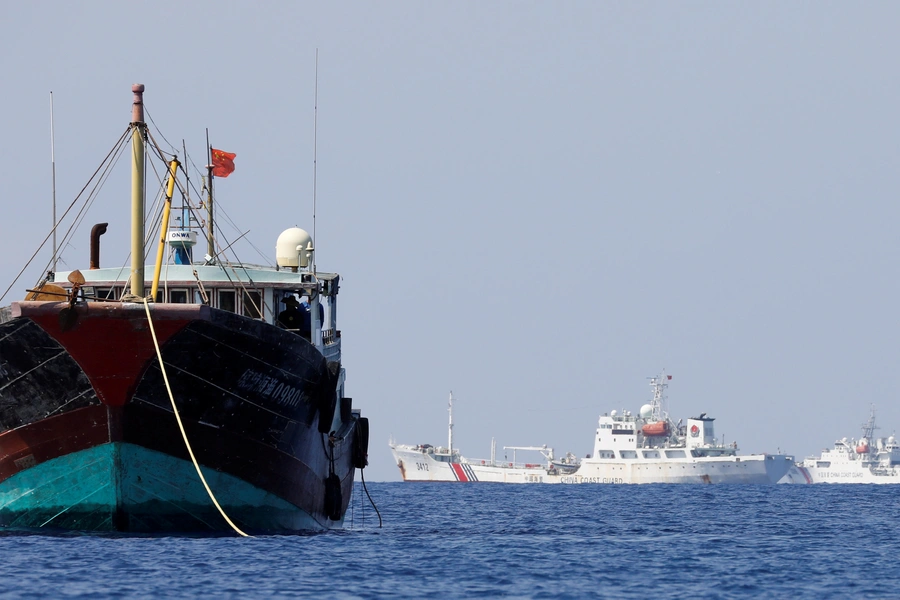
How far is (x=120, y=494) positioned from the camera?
2347 centimetres

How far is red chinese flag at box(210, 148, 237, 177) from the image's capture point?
116ft

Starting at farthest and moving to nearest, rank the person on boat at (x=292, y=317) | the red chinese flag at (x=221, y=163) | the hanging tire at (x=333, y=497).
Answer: the red chinese flag at (x=221, y=163) → the hanging tire at (x=333, y=497) → the person on boat at (x=292, y=317)

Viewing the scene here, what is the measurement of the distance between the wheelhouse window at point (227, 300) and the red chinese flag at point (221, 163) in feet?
26.2

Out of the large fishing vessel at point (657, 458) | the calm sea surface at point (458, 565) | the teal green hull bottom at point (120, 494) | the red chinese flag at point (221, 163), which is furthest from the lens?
the large fishing vessel at point (657, 458)

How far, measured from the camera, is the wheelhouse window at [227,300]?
27891mm

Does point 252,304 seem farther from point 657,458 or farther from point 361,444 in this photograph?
point 657,458

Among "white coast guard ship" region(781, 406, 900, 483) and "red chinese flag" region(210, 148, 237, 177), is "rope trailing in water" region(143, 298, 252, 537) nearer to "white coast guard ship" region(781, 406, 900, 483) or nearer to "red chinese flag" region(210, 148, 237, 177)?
"red chinese flag" region(210, 148, 237, 177)

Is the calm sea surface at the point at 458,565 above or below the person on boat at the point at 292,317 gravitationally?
below

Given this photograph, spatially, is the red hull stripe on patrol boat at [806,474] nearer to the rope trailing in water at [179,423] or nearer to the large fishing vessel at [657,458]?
the large fishing vessel at [657,458]

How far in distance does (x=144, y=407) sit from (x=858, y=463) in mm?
119442

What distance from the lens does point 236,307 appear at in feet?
91.5

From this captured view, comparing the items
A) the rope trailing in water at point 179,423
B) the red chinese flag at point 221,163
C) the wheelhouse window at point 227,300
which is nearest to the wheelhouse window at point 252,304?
the wheelhouse window at point 227,300

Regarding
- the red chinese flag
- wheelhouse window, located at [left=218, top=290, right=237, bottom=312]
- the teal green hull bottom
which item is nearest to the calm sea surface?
the teal green hull bottom

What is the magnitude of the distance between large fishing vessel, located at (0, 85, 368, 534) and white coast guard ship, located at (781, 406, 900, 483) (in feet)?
367
